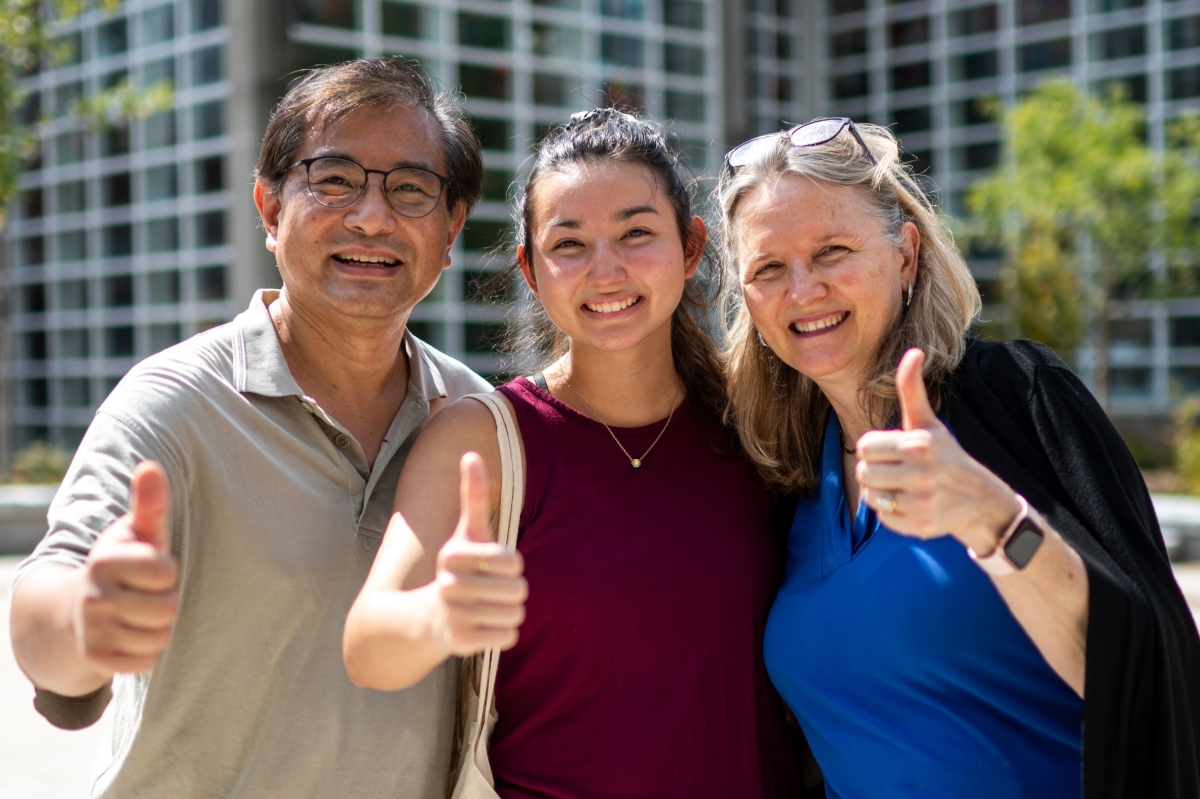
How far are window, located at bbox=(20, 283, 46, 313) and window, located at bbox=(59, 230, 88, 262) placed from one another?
2.70 ft

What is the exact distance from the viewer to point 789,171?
2.57 meters

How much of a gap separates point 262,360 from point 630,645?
39.9 inches

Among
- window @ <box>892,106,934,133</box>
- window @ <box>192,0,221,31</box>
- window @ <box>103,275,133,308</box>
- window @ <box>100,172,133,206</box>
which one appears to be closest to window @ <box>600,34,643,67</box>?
→ window @ <box>192,0,221,31</box>

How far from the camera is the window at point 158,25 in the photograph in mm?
16234

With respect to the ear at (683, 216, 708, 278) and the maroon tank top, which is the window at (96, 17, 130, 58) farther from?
the maroon tank top

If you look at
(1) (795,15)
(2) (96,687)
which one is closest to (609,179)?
(2) (96,687)

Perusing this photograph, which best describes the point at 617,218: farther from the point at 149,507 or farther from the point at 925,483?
the point at 149,507

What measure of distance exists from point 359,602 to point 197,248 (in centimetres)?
1548

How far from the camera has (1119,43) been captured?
69.8 feet

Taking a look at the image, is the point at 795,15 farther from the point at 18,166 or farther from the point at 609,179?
the point at 609,179

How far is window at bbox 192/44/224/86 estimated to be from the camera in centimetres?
1576

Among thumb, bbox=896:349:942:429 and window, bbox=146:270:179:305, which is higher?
window, bbox=146:270:179:305

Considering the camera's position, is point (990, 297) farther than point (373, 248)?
Yes

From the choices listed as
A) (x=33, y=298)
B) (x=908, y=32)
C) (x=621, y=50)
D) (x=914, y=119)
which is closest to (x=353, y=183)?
(x=621, y=50)
